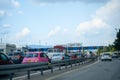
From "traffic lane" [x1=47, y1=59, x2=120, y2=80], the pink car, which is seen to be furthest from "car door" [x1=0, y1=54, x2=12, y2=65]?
the pink car

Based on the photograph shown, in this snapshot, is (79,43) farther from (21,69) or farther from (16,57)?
(21,69)

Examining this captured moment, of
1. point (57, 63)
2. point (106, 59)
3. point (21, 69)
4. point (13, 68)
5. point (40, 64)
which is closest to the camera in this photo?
point (13, 68)

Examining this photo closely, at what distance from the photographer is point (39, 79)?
18.5m

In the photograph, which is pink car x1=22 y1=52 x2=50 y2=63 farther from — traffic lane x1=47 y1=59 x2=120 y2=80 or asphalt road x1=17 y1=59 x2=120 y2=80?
traffic lane x1=47 y1=59 x2=120 y2=80

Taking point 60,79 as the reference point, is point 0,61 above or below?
above

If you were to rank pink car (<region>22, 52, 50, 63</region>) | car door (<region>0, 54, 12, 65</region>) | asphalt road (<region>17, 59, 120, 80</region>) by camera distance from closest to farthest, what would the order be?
car door (<region>0, 54, 12, 65</region>) → asphalt road (<region>17, 59, 120, 80</region>) → pink car (<region>22, 52, 50, 63</region>)

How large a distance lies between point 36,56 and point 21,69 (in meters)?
10.7

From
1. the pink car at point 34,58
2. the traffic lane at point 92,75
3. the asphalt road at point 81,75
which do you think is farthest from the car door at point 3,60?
the pink car at point 34,58

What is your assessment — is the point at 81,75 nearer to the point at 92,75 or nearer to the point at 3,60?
the point at 92,75

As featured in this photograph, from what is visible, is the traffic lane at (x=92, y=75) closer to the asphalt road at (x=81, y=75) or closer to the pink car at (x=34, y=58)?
the asphalt road at (x=81, y=75)

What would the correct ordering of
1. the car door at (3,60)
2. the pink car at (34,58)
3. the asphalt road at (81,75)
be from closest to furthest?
1. the car door at (3,60)
2. the asphalt road at (81,75)
3. the pink car at (34,58)

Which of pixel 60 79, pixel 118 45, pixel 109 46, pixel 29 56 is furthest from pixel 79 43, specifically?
pixel 60 79

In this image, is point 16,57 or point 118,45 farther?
point 118,45

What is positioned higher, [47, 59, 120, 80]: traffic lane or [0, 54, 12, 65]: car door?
[0, 54, 12, 65]: car door
